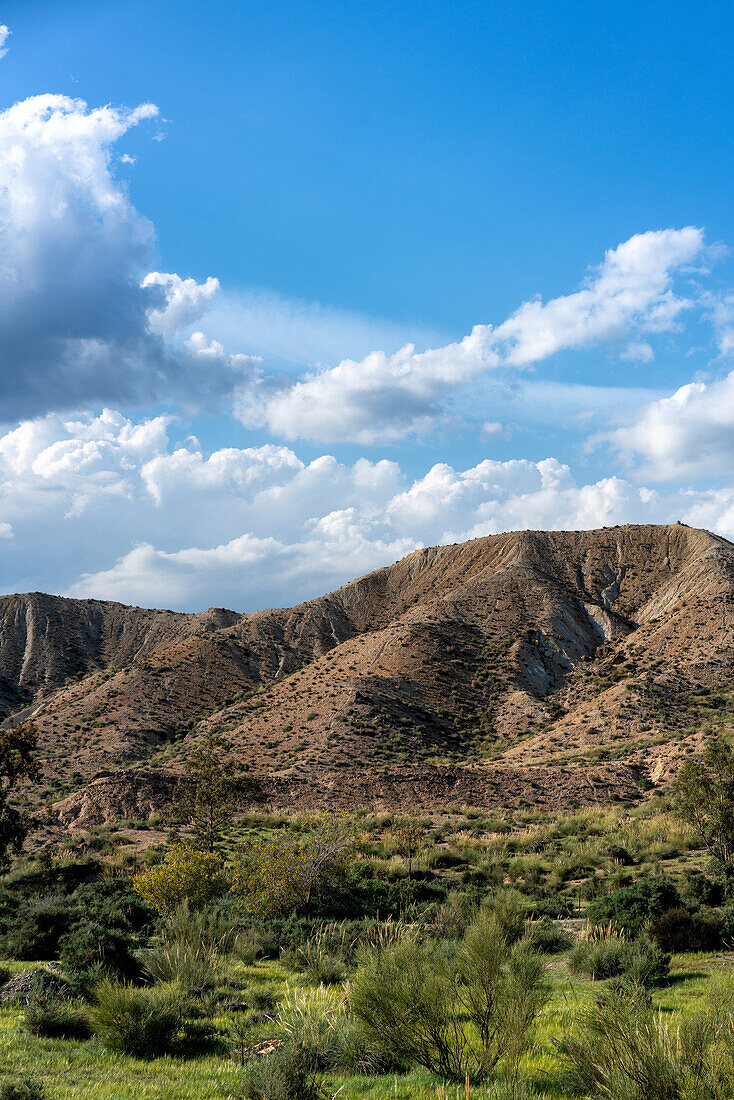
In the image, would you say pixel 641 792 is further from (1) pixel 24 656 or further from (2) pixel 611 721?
(1) pixel 24 656

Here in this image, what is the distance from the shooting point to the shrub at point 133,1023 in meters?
8.74

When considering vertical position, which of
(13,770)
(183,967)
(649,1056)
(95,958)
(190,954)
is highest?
(649,1056)

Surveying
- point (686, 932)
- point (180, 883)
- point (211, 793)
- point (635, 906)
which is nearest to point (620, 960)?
point (686, 932)

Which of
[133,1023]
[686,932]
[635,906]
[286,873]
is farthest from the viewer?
[286,873]

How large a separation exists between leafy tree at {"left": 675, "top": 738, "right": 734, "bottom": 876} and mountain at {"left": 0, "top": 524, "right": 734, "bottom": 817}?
15435mm

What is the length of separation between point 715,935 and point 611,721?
36860 mm

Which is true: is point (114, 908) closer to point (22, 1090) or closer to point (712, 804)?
point (22, 1090)

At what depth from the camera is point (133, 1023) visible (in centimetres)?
875

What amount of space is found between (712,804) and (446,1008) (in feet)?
59.4

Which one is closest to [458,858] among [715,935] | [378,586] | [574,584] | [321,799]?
[715,935]

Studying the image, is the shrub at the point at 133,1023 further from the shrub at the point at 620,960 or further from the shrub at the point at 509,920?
the shrub at the point at 620,960

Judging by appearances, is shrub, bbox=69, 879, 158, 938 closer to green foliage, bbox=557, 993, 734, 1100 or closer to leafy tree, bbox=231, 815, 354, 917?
leafy tree, bbox=231, 815, 354, 917

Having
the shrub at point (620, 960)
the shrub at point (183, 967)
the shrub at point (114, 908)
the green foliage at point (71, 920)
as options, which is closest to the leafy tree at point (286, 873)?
the shrub at point (114, 908)

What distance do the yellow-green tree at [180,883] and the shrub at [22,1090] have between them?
40.6ft
